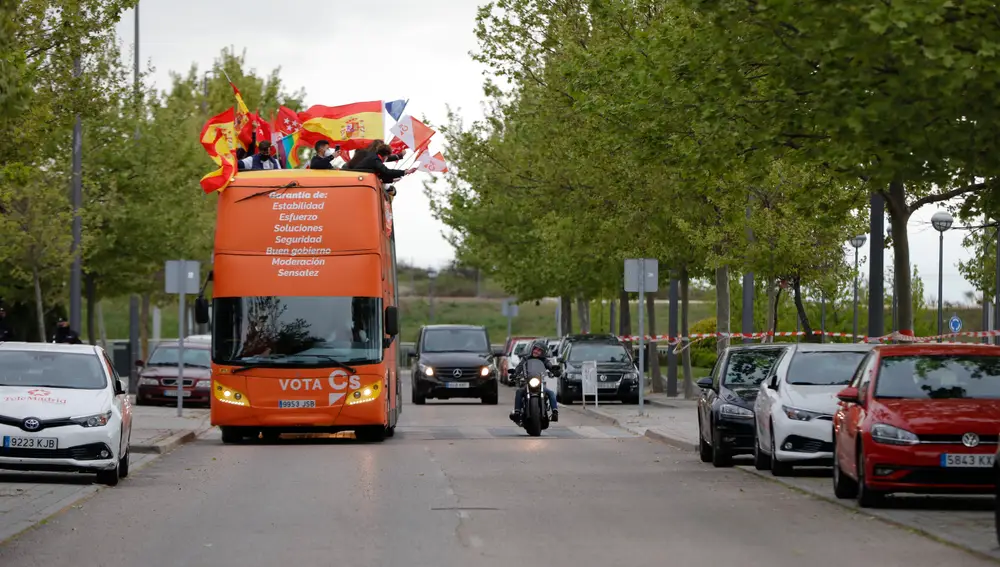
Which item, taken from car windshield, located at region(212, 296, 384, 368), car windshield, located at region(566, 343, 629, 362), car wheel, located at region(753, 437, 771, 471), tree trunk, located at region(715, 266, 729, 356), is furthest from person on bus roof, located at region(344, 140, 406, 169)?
car windshield, located at region(566, 343, 629, 362)

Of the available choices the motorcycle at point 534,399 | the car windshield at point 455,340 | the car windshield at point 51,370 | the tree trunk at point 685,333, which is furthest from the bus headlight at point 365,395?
the car windshield at point 455,340

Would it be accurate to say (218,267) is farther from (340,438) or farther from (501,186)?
(501,186)

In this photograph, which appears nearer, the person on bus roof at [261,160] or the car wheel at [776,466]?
the car wheel at [776,466]

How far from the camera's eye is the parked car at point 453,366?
141 ft

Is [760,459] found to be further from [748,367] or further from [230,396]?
[230,396]

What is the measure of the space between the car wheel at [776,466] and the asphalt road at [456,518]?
277 millimetres

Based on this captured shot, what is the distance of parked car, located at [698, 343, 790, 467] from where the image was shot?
2164cm

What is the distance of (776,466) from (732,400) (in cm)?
208

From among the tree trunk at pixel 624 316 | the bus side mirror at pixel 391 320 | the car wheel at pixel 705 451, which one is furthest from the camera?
the tree trunk at pixel 624 316

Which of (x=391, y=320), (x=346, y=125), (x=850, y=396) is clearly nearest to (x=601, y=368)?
(x=346, y=125)

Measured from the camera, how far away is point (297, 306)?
84.9 ft

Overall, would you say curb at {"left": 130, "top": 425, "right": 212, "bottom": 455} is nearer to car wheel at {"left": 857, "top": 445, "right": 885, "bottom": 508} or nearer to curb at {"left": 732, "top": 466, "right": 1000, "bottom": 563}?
curb at {"left": 732, "top": 466, "right": 1000, "bottom": 563}

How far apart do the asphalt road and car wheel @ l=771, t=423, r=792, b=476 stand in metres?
0.28

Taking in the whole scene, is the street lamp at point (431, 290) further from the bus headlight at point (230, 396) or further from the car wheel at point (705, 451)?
the car wheel at point (705, 451)
